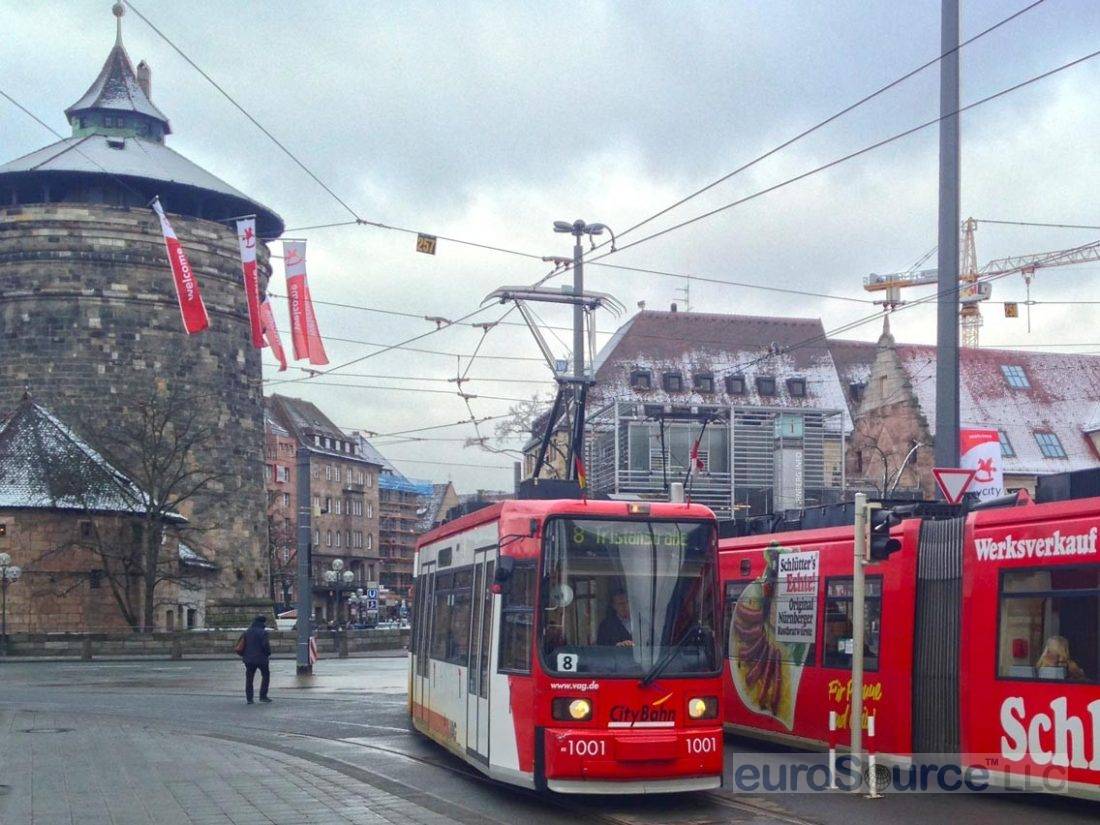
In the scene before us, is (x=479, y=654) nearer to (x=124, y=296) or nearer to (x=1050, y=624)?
(x=1050, y=624)

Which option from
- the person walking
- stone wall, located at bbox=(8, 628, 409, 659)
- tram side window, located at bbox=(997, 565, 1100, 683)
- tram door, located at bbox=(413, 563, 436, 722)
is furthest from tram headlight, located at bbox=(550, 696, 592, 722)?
stone wall, located at bbox=(8, 628, 409, 659)

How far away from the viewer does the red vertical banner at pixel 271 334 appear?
43125 mm

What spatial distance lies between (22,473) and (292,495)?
71.3m

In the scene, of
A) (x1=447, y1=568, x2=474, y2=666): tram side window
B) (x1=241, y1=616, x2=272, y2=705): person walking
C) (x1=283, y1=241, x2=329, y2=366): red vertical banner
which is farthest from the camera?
(x1=283, y1=241, x2=329, y2=366): red vertical banner

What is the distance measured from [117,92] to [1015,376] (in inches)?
1731

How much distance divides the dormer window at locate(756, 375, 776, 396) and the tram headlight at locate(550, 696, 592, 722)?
54913 millimetres

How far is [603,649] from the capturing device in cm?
1218

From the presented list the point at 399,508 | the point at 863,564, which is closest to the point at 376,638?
the point at 863,564

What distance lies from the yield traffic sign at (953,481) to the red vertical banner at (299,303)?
24012mm

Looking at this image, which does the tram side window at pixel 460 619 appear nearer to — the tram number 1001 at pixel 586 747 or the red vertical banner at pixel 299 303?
the tram number 1001 at pixel 586 747

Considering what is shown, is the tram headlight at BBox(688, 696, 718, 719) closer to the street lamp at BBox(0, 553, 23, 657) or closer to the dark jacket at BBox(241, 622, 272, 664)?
the dark jacket at BBox(241, 622, 272, 664)

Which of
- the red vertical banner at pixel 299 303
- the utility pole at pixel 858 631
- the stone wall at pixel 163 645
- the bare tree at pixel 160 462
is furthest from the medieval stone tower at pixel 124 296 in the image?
the utility pole at pixel 858 631

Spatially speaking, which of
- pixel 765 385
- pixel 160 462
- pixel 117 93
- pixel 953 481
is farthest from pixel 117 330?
pixel 953 481

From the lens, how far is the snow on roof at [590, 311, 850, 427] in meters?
64.8
